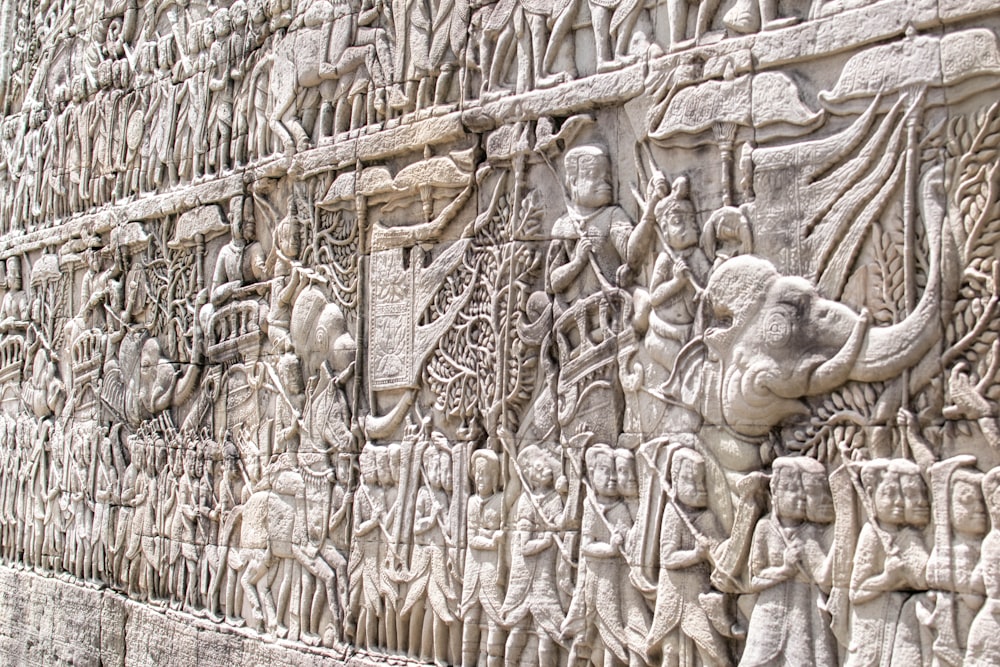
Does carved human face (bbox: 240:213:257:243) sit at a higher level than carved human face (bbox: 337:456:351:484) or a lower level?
Answer: higher

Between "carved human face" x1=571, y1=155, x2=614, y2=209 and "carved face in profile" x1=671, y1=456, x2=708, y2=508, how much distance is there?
1.23m

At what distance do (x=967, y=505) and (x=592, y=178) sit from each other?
2.12m

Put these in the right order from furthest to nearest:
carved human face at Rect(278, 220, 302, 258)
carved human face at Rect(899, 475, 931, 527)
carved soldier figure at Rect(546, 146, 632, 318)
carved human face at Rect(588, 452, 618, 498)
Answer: carved human face at Rect(278, 220, 302, 258), carved soldier figure at Rect(546, 146, 632, 318), carved human face at Rect(588, 452, 618, 498), carved human face at Rect(899, 475, 931, 527)

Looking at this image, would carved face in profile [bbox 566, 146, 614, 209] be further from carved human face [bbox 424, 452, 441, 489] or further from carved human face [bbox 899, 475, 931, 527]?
carved human face [bbox 899, 475, 931, 527]

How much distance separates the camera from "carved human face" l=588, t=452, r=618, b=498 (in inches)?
186

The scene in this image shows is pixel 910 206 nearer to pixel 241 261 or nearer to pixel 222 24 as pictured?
pixel 241 261

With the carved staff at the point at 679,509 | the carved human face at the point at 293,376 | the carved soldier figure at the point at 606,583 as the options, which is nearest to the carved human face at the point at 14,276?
the carved human face at the point at 293,376

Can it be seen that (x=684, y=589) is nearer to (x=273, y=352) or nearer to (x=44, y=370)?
(x=273, y=352)

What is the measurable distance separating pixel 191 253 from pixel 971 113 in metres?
5.31

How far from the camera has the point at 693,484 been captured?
14.5 ft

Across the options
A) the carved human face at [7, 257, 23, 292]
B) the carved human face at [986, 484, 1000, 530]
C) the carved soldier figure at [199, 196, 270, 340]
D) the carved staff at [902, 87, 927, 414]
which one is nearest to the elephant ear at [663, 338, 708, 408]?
the carved staff at [902, 87, 927, 414]

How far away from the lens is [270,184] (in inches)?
269

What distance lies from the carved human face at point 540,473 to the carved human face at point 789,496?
1202 millimetres

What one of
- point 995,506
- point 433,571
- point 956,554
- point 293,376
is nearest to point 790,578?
point 956,554
